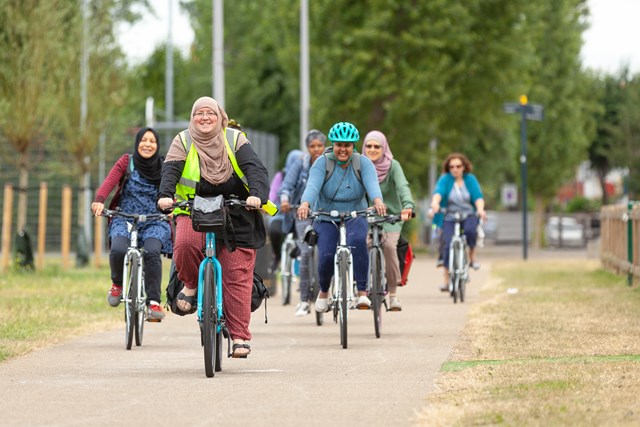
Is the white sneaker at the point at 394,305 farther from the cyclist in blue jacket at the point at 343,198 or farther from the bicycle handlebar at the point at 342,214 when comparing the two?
the bicycle handlebar at the point at 342,214

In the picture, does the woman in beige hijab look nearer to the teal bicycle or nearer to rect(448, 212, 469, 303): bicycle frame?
the teal bicycle

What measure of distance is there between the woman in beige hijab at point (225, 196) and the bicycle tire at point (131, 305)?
7.39ft

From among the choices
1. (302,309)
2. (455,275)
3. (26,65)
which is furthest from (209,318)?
(26,65)

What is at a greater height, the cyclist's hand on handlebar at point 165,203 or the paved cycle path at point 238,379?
the cyclist's hand on handlebar at point 165,203

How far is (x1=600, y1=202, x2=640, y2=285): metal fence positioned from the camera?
22406 mm

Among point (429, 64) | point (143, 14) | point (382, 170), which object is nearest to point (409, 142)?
point (429, 64)

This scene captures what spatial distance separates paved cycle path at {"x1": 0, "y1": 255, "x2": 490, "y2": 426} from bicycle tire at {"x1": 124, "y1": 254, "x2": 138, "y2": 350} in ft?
0.49

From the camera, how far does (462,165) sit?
20.8 metres

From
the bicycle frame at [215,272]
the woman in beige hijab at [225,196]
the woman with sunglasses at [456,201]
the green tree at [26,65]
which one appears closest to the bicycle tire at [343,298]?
the woman in beige hijab at [225,196]

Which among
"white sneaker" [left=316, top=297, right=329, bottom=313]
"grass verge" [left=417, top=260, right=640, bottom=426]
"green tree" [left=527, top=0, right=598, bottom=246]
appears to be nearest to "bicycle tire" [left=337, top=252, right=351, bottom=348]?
"white sneaker" [left=316, top=297, right=329, bottom=313]

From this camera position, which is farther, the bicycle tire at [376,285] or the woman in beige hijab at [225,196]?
the bicycle tire at [376,285]

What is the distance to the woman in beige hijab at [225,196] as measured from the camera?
10859 millimetres

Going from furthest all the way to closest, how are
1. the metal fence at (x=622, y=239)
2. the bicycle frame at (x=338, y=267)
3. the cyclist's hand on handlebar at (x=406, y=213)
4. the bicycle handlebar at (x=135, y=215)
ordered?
the metal fence at (x=622, y=239) → the cyclist's hand on handlebar at (x=406, y=213) → the bicycle frame at (x=338, y=267) → the bicycle handlebar at (x=135, y=215)

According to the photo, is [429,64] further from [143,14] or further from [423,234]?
[423,234]
